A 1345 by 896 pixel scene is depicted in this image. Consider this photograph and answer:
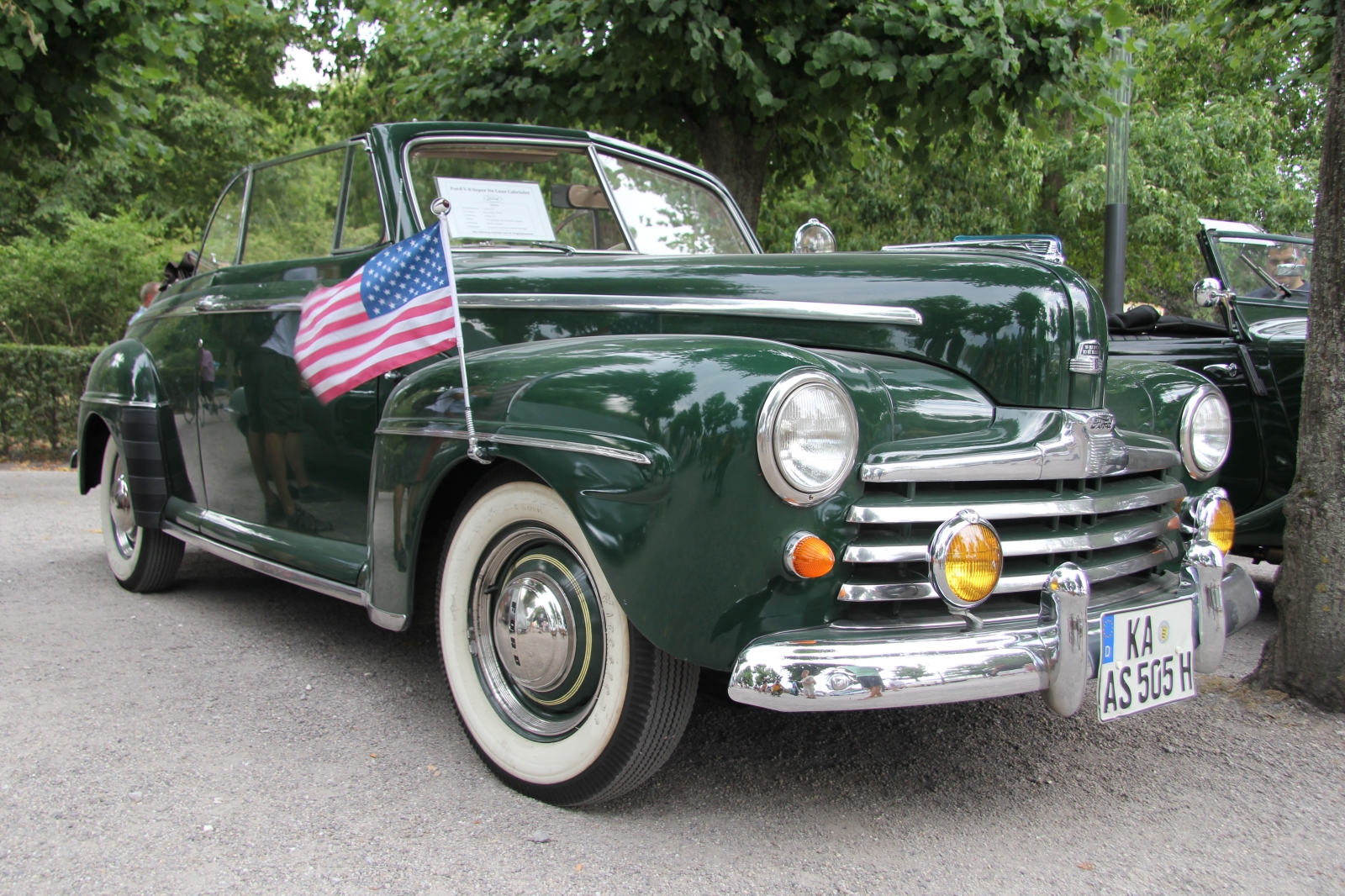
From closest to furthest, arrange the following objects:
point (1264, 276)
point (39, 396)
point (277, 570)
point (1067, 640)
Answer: point (1067, 640) → point (277, 570) → point (1264, 276) → point (39, 396)

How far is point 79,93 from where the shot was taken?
6668mm

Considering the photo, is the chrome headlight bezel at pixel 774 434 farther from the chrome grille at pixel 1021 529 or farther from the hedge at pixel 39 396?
the hedge at pixel 39 396

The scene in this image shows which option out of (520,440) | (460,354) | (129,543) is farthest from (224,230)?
(520,440)

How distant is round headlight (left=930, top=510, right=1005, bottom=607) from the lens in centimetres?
214

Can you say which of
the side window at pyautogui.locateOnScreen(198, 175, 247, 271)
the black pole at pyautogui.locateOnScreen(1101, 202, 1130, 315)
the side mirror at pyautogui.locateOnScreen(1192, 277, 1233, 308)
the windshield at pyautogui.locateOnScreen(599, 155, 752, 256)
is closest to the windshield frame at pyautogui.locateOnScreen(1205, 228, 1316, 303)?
the side mirror at pyautogui.locateOnScreen(1192, 277, 1233, 308)

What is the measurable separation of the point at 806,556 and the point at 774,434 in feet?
0.83

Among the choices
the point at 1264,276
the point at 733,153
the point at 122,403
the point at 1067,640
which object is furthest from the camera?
the point at 733,153

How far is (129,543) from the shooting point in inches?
179

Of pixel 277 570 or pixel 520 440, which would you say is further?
pixel 277 570

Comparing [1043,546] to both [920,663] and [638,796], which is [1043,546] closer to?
[920,663]

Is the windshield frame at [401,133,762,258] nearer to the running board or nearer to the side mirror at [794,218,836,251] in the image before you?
the side mirror at [794,218,836,251]

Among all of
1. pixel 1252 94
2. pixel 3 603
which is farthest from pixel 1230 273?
pixel 1252 94

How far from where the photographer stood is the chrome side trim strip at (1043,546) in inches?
84.0

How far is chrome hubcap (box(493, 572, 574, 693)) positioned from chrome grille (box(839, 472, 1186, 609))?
67 cm
